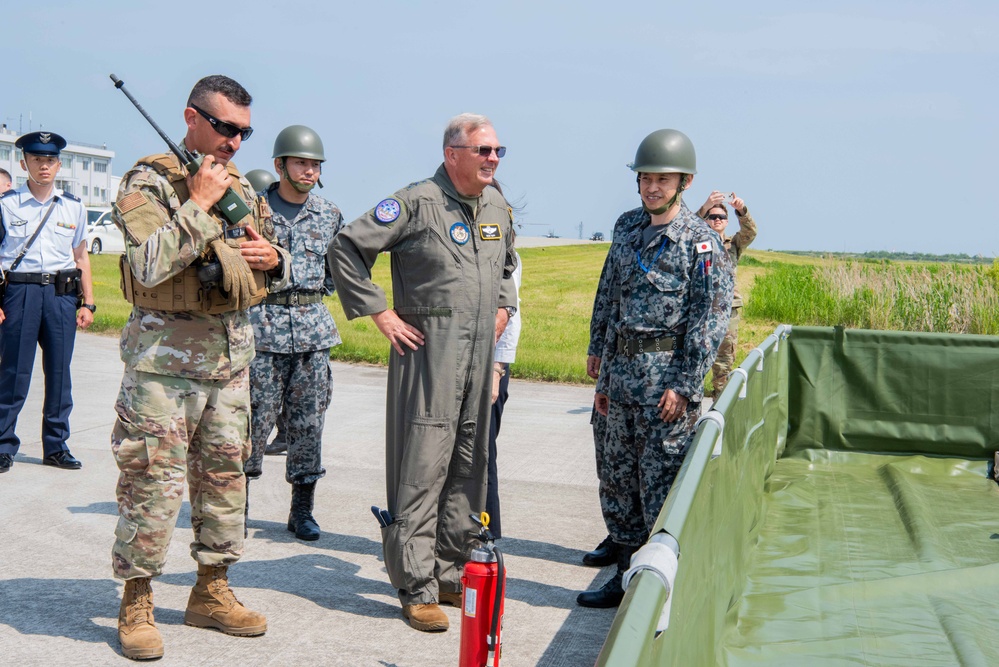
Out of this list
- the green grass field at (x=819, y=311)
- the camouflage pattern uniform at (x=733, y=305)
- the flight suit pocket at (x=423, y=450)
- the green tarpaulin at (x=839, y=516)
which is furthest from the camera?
the green grass field at (x=819, y=311)

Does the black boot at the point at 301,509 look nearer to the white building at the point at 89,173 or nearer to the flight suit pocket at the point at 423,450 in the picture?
the flight suit pocket at the point at 423,450

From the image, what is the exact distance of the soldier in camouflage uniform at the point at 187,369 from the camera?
14.2 feet

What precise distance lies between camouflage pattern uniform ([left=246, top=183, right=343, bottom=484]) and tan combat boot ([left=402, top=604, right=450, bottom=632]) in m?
1.63

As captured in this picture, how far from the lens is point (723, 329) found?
17.2 feet

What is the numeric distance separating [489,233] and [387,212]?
538 millimetres

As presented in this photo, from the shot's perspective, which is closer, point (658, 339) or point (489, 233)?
point (489, 233)

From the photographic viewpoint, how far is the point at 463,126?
5.01 metres

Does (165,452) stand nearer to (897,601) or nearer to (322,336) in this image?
(322,336)

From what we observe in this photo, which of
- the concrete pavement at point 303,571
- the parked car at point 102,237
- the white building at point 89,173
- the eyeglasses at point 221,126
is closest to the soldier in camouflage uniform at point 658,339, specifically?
the concrete pavement at point 303,571

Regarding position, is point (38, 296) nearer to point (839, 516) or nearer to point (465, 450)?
point (465, 450)

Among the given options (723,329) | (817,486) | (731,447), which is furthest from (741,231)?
(731,447)

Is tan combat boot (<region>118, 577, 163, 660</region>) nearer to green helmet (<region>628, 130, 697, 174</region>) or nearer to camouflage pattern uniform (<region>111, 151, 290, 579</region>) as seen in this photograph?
camouflage pattern uniform (<region>111, 151, 290, 579</region>)

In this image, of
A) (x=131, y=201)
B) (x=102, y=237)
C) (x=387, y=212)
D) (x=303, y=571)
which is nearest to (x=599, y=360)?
(x=387, y=212)

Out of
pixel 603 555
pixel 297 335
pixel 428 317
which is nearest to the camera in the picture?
pixel 428 317
